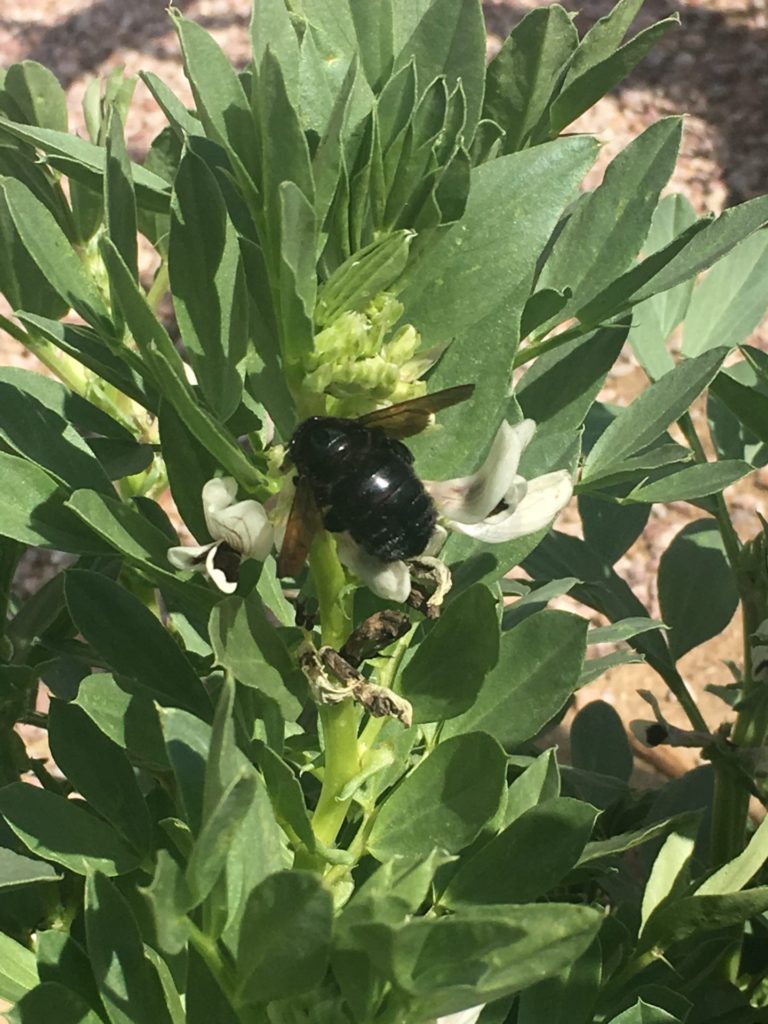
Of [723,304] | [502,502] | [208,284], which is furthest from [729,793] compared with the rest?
[208,284]

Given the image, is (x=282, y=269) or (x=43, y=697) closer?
(x=282, y=269)

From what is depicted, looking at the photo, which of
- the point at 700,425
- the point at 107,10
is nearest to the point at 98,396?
the point at 700,425

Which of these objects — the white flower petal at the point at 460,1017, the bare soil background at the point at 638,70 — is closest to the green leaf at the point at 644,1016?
the white flower petal at the point at 460,1017

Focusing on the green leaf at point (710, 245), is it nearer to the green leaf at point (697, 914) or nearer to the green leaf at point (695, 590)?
the green leaf at point (697, 914)

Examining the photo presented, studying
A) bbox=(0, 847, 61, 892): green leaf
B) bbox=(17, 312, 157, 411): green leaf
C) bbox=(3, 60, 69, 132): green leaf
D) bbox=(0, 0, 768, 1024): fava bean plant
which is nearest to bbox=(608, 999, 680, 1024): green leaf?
bbox=(0, 0, 768, 1024): fava bean plant

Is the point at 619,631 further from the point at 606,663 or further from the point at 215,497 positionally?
the point at 215,497

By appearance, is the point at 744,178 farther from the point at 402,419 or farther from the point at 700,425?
the point at 402,419
